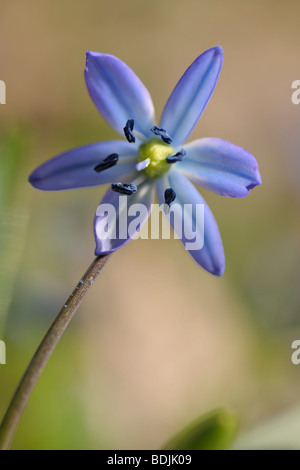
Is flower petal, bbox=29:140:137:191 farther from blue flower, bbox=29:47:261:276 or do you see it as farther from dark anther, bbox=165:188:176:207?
dark anther, bbox=165:188:176:207

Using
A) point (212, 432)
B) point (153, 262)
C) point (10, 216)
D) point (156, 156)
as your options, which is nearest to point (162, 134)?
point (156, 156)

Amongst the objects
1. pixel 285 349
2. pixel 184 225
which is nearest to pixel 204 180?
pixel 184 225

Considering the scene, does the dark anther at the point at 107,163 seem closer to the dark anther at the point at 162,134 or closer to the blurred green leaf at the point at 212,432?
the dark anther at the point at 162,134

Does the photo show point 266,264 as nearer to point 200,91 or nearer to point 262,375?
point 262,375

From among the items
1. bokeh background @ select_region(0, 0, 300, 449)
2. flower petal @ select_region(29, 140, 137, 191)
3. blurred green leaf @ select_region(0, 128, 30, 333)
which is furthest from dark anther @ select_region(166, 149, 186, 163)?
bokeh background @ select_region(0, 0, 300, 449)

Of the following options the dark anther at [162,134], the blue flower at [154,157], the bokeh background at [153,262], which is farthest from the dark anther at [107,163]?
the bokeh background at [153,262]

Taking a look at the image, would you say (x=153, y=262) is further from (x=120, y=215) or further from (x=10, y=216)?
(x=120, y=215)

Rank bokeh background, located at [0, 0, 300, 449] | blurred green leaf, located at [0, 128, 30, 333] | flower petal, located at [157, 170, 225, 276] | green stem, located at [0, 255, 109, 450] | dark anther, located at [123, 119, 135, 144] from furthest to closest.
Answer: bokeh background, located at [0, 0, 300, 449]
blurred green leaf, located at [0, 128, 30, 333]
dark anther, located at [123, 119, 135, 144]
flower petal, located at [157, 170, 225, 276]
green stem, located at [0, 255, 109, 450]
